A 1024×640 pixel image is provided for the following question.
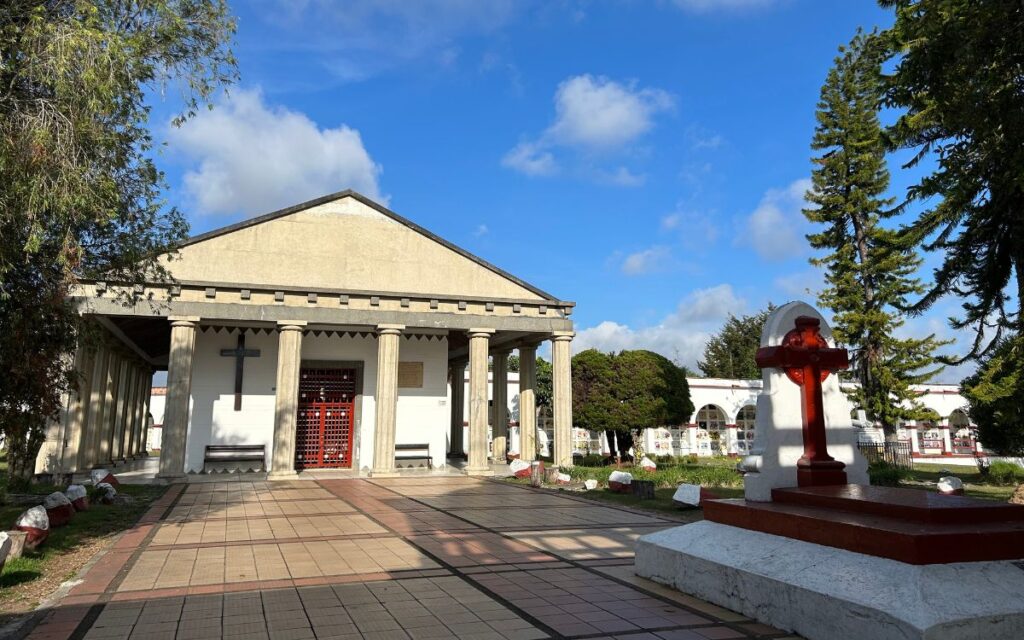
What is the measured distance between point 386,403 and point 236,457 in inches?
202

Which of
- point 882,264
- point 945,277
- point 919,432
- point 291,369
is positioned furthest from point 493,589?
point 919,432

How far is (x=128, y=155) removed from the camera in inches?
304

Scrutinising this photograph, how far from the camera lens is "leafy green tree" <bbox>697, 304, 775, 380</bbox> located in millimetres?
52750

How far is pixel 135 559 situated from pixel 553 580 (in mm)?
4854

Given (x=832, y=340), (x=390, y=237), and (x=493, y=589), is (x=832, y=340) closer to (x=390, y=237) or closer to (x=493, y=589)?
(x=493, y=589)

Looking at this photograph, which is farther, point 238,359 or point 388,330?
point 238,359

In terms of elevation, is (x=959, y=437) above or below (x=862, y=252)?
below

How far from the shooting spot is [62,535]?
28.7 feet

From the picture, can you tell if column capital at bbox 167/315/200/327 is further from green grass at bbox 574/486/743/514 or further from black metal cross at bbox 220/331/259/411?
green grass at bbox 574/486/743/514

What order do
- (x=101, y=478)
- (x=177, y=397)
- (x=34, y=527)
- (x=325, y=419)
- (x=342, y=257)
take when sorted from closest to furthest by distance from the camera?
1. (x=34, y=527)
2. (x=101, y=478)
3. (x=177, y=397)
4. (x=342, y=257)
5. (x=325, y=419)

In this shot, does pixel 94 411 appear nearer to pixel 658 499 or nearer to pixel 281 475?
pixel 281 475

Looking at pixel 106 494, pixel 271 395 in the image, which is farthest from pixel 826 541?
pixel 271 395

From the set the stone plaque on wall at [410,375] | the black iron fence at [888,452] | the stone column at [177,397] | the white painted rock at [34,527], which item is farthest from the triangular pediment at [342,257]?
the black iron fence at [888,452]

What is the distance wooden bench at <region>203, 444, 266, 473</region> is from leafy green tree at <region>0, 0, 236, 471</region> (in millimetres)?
11223
